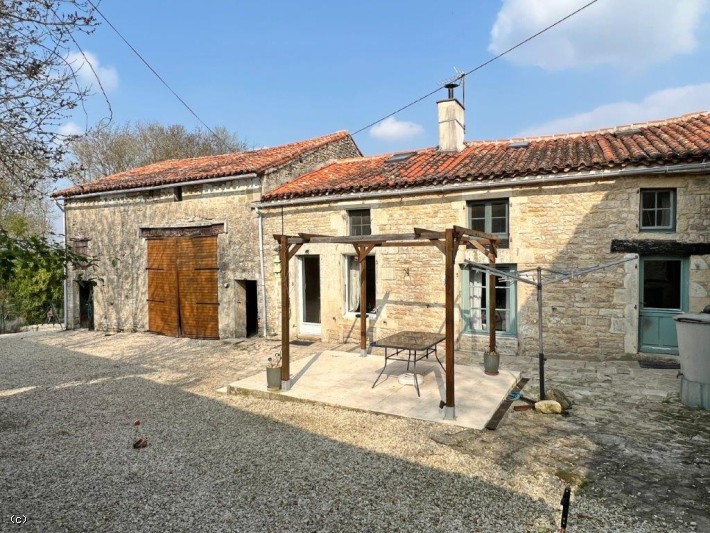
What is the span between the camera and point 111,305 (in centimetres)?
1409

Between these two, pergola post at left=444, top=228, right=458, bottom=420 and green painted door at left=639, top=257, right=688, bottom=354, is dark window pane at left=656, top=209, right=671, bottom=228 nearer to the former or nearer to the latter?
green painted door at left=639, top=257, right=688, bottom=354

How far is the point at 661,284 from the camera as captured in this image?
8.21 metres

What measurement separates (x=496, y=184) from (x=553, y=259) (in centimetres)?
184

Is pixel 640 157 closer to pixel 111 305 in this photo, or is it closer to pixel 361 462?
pixel 361 462

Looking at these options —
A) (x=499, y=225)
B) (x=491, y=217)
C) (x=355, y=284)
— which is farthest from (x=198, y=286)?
(x=499, y=225)

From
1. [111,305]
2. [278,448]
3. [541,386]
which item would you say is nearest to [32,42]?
[278,448]

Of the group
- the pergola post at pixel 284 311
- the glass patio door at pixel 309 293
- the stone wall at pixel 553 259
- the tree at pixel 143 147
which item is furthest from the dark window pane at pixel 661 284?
the tree at pixel 143 147

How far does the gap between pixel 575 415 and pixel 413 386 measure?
7.28 ft

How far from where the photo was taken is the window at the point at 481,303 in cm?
929

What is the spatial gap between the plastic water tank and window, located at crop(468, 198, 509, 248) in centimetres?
373

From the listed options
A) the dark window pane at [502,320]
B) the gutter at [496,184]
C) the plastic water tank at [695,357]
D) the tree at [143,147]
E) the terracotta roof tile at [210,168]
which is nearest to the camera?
the plastic water tank at [695,357]

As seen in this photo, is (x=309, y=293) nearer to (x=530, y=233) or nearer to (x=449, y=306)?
(x=530, y=233)

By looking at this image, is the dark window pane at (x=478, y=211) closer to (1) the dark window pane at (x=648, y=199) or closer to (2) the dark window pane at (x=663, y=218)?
(1) the dark window pane at (x=648, y=199)

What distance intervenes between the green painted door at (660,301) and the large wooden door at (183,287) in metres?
9.88
